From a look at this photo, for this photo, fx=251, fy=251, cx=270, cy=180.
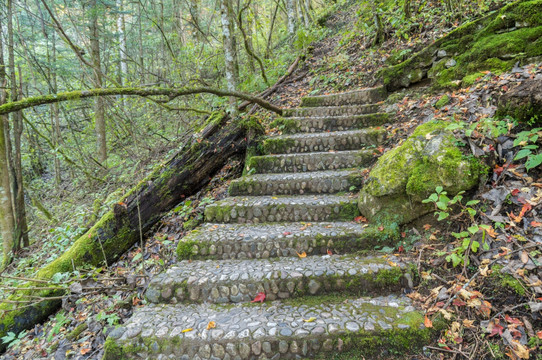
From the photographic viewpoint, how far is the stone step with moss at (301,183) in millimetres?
3412

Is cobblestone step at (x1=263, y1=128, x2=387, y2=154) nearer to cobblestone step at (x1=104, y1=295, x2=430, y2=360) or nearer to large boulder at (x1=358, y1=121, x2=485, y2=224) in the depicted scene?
large boulder at (x1=358, y1=121, x2=485, y2=224)

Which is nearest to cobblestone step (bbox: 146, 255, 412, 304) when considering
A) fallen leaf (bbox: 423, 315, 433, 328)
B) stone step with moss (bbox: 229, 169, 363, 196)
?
fallen leaf (bbox: 423, 315, 433, 328)

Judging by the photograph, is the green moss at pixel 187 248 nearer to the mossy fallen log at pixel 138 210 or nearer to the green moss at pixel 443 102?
the mossy fallen log at pixel 138 210

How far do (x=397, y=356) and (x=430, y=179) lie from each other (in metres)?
1.48

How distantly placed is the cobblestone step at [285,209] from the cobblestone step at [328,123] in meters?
1.78

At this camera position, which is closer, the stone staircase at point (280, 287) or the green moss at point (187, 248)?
the stone staircase at point (280, 287)

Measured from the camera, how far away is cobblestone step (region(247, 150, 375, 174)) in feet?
12.3

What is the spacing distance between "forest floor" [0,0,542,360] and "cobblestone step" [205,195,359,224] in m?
0.29

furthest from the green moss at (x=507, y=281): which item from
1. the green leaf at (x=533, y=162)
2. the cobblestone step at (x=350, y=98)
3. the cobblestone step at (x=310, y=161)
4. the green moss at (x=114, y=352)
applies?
the cobblestone step at (x=350, y=98)

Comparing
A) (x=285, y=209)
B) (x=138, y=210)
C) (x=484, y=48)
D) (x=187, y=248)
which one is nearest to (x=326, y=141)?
(x=285, y=209)

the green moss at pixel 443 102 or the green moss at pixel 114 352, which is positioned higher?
the green moss at pixel 443 102

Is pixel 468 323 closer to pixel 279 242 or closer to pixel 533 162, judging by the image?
pixel 533 162

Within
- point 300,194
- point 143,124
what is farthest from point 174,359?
point 143,124

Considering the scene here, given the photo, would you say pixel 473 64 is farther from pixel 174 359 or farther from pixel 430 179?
pixel 174 359
